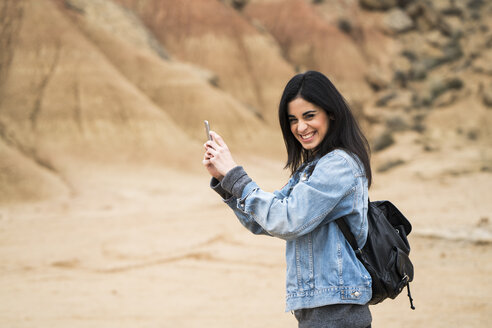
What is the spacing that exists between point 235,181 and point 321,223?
36cm

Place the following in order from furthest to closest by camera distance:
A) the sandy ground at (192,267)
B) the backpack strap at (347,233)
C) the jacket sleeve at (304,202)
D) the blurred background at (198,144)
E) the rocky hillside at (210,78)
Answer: the rocky hillside at (210,78) → the blurred background at (198,144) → the sandy ground at (192,267) → the backpack strap at (347,233) → the jacket sleeve at (304,202)

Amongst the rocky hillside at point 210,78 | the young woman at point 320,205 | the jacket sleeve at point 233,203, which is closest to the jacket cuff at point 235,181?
the young woman at point 320,205

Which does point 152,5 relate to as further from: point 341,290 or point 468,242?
point 341,290

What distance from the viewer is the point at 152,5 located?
30.1 m

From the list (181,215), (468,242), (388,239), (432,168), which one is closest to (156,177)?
(181,215)

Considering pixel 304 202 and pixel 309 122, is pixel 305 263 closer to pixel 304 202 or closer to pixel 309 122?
pixel 304 202

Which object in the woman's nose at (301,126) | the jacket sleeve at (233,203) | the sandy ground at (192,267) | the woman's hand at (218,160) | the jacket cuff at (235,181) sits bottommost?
the sandy ground at (192,267)

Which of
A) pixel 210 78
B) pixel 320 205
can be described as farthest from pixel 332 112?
pixel 210 78

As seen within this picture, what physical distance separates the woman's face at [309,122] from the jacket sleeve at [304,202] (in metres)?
0.22

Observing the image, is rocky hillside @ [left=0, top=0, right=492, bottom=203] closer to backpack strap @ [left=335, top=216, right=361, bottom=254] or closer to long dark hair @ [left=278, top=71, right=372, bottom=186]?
long dark hair @ [left=278, top=71, right=372, bottom=186]

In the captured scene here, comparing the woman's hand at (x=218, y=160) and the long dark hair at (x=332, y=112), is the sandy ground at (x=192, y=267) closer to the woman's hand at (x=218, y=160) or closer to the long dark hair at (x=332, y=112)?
the long dark hair at (x=332, y=112)

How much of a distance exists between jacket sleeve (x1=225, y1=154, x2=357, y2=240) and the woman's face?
0.22 metres

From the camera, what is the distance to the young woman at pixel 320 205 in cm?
162

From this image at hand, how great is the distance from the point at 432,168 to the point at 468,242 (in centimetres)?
872
